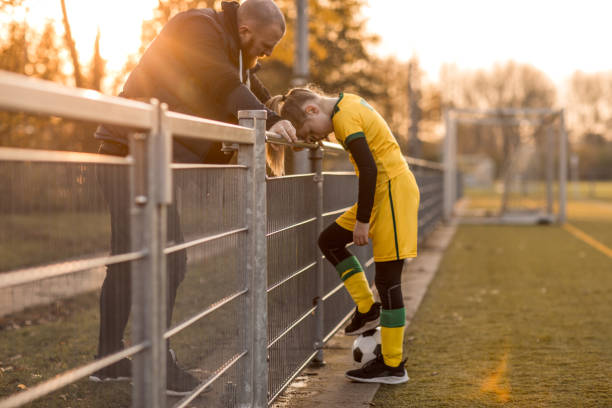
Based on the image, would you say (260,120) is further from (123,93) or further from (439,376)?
(439,376)

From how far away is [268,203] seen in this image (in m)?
3.43

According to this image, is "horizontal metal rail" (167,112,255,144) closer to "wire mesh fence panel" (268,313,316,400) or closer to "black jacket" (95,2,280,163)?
"black jacket" (95,2,280,163)

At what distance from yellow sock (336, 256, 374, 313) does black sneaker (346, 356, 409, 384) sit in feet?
1.02

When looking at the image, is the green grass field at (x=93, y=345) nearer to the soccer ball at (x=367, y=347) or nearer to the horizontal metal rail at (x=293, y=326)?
the horizontal metal rail at (x=293, y=326)

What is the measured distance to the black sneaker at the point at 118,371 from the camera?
85.3 inches

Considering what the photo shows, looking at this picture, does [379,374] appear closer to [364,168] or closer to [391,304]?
[391,304]

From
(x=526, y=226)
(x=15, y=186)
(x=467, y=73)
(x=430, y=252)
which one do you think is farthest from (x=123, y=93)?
(x=467, y=73)

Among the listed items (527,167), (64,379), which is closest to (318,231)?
(64,379)

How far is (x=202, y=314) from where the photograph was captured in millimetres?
2740

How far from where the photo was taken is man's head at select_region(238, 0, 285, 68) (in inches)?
157

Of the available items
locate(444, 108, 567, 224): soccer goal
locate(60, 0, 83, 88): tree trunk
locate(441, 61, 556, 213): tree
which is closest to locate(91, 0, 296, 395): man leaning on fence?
locate(60, 0, 83, 88): tree trunk

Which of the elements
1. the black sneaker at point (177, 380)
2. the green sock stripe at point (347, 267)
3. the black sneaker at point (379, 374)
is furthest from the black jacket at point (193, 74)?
the black sneaker at point (379, 374)

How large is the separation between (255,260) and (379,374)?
55.2 inches

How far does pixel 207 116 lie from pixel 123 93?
1.39 ft
